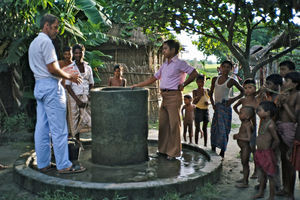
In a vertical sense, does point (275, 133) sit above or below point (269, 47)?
below

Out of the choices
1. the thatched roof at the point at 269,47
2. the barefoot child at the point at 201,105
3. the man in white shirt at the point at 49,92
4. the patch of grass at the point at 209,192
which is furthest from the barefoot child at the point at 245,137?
the thatched roof at the point at 269,47

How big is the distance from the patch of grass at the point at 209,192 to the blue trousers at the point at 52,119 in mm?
1919

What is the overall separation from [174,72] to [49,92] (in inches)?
78.3

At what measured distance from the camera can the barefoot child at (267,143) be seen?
375cm

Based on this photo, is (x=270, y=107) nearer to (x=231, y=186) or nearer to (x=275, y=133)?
(x=275, y=133)

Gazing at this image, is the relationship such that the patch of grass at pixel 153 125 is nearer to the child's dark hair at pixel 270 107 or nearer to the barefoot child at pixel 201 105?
the barefoot child at pixel 201 105

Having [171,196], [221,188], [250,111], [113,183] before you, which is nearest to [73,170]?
[113,183]

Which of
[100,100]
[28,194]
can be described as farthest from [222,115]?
[28,194]

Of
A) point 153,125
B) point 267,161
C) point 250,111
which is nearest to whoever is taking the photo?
point 267,161

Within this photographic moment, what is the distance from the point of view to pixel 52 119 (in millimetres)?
4387

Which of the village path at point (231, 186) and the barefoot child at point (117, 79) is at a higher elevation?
the barefoot child at point (117, 79)

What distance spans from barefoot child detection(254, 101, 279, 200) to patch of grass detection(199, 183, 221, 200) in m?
0.65

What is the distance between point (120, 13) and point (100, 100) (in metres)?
1.37

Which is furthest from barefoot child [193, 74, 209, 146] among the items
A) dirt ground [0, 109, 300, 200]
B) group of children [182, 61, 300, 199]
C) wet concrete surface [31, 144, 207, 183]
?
group of children [182, 61, 300, 199]
